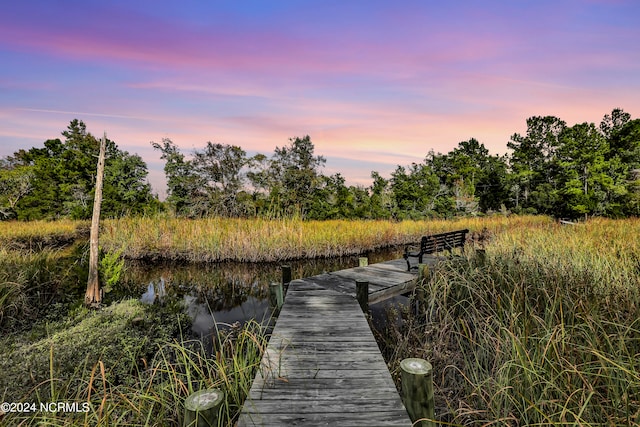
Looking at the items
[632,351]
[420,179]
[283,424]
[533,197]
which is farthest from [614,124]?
[283,424]

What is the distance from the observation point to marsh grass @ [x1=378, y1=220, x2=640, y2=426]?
2.18 metres

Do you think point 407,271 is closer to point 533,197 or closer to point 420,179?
point 420,179

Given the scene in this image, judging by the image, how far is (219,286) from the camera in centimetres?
891

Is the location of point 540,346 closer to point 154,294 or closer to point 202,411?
point 202,411

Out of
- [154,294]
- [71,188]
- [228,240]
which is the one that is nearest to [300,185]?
[228,240]

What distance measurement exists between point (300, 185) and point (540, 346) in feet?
61.6

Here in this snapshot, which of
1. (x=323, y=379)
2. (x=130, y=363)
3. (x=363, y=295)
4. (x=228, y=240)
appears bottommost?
(x=130, y=363)

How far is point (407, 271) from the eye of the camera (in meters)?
6.95

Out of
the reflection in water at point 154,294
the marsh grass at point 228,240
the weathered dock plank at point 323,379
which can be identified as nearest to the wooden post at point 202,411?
the weathered dock plank at point 323,379

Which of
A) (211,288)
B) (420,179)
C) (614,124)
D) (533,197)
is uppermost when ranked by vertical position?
(614,124)

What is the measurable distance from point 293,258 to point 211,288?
4.32 metres

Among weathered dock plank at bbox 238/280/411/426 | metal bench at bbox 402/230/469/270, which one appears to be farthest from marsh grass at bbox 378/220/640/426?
metal bench at bbox 402/230/469/270

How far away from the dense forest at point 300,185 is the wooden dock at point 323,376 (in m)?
12.3

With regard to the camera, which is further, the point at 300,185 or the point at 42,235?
the point at 300,185
